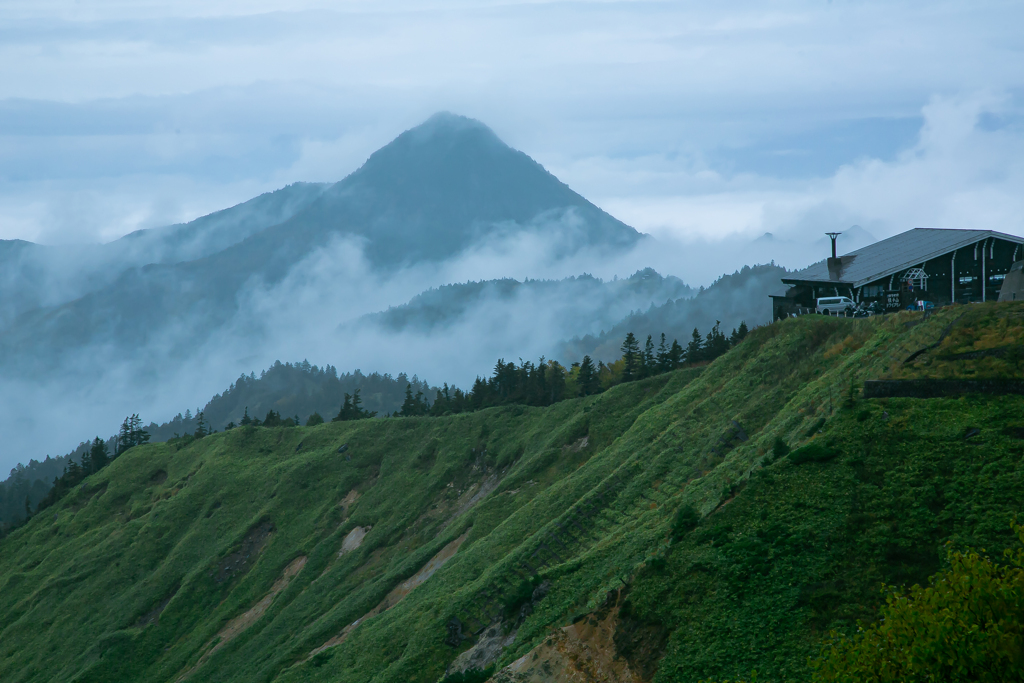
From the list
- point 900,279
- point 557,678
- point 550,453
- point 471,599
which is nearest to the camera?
point 557,678

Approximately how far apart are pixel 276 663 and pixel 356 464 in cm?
3402

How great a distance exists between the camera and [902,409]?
29.6 m

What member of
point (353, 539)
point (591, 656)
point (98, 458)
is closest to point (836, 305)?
point (591, 656)

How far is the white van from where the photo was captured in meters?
52.3

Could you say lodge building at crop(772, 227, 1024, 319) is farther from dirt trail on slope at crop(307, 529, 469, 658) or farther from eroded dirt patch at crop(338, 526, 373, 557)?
eroded dirt patch at crop(338, 526, 373, 557)

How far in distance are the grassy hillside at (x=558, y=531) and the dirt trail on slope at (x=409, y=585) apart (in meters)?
0.33

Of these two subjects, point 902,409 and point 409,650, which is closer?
point 902,409

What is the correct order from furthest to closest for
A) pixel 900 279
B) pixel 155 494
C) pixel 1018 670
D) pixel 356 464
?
pixel 155 494 < pixel 356 464 < pixel 900 279 < pixel 1018 670

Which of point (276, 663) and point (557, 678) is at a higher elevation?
point (557, 678)

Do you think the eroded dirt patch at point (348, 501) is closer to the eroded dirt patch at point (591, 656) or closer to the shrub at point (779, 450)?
the eroded dirt patch at point (591, 656)

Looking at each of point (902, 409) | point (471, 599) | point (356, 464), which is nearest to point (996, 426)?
point (902, 409)

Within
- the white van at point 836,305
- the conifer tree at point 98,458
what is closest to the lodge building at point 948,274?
the white van at point 836,305

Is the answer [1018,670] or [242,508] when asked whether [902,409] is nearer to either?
[1018,670]

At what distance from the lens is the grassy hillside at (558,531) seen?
24.4 m
